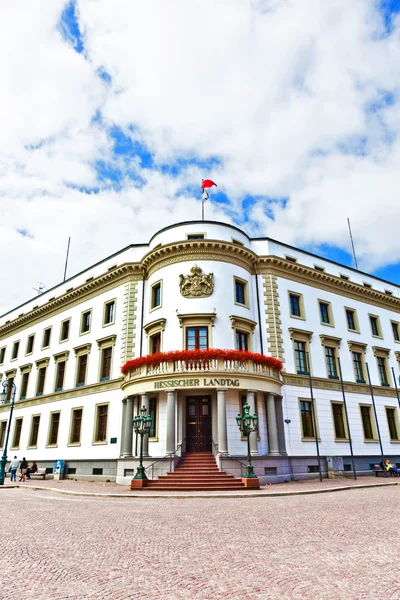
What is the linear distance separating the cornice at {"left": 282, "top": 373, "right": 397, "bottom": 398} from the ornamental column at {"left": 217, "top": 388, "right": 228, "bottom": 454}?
579cm

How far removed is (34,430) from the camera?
35000mm

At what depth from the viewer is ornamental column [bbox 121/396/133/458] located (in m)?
24.7

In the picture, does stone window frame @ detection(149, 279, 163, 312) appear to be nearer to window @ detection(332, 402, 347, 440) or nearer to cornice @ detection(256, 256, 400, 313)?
cornice @ detection(256, 256, 400, 313)

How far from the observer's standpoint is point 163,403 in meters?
24.5

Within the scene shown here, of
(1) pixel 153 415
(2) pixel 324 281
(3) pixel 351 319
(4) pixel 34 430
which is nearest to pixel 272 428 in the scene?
(1) pixel 153 415

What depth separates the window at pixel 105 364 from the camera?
97.8 ft

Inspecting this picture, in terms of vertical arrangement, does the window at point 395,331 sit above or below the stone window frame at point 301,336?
above

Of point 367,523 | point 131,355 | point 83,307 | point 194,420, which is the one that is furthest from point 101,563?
point 83,307

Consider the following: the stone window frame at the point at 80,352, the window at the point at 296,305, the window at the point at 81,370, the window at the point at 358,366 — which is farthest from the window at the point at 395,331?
the window at the point at 81,370

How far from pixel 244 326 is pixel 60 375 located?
54.8 ft

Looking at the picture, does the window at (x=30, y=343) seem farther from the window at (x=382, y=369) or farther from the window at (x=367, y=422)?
the window at (x=382, y=369)

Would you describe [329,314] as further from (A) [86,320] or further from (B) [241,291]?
(A) [86,320]

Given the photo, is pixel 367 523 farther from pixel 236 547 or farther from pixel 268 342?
pixel 268 342

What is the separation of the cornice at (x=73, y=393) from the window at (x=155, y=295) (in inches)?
213
